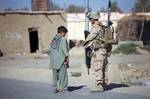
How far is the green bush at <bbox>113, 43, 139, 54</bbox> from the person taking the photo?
3550 centimetres

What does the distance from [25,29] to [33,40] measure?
5.66 ft

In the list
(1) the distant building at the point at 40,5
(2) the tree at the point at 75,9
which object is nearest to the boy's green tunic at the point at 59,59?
(1) the distant building at the point at 40,5

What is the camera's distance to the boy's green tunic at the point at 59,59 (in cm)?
1271

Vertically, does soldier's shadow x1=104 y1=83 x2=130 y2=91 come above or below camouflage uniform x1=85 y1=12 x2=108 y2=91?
below

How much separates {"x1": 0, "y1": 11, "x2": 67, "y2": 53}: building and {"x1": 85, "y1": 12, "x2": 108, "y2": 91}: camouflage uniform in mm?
27983

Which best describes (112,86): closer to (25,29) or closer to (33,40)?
(25,29)

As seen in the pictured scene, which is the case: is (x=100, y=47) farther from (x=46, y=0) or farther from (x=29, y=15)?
(x=46, y=0)

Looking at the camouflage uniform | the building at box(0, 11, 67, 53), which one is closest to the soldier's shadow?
the camouflage uniform

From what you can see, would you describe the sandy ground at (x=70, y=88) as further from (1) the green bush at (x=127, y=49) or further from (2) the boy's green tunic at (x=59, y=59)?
(1) the green bush at (x=127, y=49)

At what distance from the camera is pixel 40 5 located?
43.9m

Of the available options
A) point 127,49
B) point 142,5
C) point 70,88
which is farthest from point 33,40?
point 70,88

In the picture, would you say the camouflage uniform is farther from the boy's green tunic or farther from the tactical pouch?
the boy's green tunic

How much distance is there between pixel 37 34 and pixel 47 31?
0.98 meters

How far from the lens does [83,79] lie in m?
16.1
